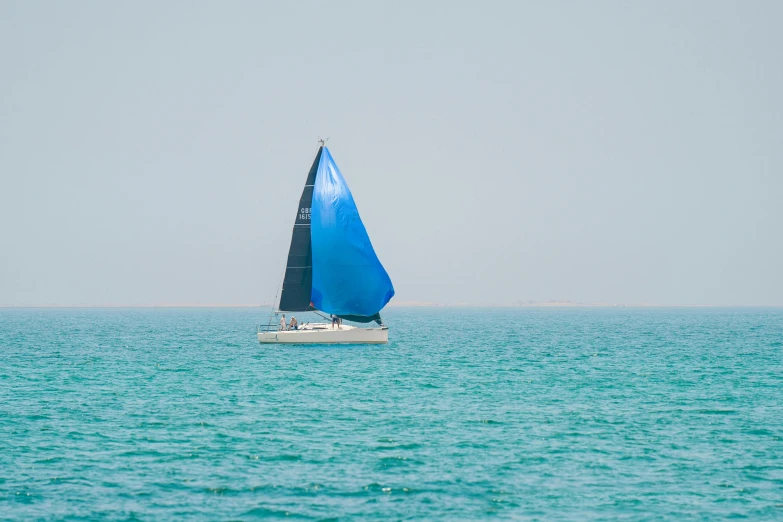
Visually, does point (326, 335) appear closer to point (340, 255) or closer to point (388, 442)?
point (340, 255)

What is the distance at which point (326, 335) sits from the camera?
209 ft

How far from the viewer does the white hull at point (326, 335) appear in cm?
6366

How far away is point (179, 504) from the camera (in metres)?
22.6

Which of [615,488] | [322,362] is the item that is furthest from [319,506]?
[322,362]

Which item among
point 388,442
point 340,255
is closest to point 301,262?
point 340,255

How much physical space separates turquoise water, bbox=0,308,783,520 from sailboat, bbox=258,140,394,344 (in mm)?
8889

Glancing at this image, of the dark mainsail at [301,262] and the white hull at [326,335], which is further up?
the dark mainsail at [301,262]

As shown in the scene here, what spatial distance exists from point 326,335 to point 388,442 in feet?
111

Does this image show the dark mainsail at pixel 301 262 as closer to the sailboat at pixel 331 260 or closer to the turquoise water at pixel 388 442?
the sailboat at pixel 331 260

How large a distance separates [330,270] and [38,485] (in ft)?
137

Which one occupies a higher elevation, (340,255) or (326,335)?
(340,255)

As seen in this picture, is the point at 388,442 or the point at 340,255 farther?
the point at 340,255

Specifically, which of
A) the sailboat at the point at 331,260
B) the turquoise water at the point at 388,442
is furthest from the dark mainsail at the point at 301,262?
the turquoise water at the point at 388,442

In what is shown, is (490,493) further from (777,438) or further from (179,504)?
(777,438)
